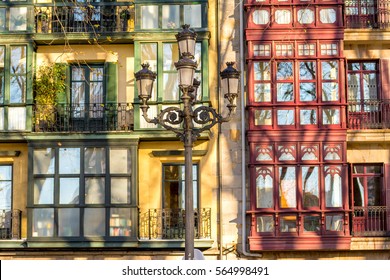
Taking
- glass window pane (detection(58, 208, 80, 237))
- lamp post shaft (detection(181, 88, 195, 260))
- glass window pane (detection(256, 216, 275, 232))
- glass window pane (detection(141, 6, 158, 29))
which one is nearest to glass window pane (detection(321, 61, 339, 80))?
glass window pane (detection(256, 216, 275, 232))

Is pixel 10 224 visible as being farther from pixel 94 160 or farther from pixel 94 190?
pixel 94 160

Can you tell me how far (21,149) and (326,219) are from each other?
317 inches

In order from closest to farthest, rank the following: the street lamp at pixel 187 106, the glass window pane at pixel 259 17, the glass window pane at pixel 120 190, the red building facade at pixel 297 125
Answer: the street lamp at pixel 187 106 → the red building facade at pixel 297 125 → the glass window pane at pixel 120 190 → the glass window pane at pixel 259 17

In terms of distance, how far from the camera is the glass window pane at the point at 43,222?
22.1 meters

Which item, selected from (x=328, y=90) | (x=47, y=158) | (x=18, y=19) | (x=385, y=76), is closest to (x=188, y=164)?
(x=47, y=158)

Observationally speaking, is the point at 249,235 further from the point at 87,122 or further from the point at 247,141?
the point at 87,122

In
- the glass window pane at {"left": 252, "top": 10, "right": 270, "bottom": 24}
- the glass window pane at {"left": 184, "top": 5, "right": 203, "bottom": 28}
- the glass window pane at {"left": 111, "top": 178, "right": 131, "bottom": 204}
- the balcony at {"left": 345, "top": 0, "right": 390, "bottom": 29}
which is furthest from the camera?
the balcony at {"left": 345, "top": 0, "right": 390, "bottom": 29}

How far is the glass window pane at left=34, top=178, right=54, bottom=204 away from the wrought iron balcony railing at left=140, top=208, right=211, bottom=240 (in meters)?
2.36

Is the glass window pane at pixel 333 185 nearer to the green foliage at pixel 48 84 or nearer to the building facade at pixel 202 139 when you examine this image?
the building facade at pixel 202 139

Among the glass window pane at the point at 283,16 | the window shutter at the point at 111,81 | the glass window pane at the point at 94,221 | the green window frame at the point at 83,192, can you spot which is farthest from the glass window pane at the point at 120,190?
the glass window pane at the point at 283,16

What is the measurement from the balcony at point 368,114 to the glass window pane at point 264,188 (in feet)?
8.54

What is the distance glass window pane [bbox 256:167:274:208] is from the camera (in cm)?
2223

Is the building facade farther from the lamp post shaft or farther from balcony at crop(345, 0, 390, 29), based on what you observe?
the lamp post shaft
